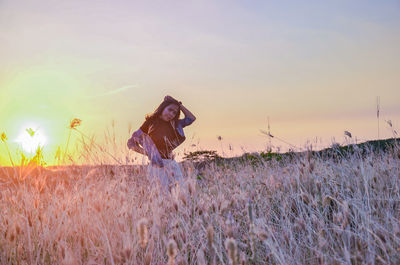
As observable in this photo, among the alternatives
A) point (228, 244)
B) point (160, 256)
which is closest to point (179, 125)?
point (160, 256)

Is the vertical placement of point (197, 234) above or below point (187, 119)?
below

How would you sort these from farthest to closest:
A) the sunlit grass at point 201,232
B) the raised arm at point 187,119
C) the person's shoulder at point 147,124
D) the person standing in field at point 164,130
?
1. the raised arm at point 187,119
2. the person's shoulder at point 147,124
3. the person standing in field at point 164,130
4. the sunlit grass at point 201,232

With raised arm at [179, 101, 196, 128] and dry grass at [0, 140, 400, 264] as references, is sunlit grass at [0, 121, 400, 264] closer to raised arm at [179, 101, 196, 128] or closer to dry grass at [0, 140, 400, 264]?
dry grass at [0, 140, 400, 264]

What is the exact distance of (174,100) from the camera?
251 inches

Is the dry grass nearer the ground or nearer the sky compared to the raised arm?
nearer the ground

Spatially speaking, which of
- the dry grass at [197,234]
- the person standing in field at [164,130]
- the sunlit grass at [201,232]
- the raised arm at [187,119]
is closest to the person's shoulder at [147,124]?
the person standing in field at [164,130]

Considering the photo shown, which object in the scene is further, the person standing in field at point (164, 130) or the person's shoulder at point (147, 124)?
the person's shoulder at point (147, 124)

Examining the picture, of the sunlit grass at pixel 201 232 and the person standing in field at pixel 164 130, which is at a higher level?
the person standing in field at pixel 164 130

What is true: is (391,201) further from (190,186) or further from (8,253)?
(8,253)

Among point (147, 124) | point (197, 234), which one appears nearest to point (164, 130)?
point (147, 124)

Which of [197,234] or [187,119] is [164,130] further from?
[197,234]

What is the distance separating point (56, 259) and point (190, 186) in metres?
1.00

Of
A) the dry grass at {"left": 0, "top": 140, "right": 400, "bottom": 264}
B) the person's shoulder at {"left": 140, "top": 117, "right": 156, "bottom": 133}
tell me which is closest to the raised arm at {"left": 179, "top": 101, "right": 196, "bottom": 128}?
the person's shoulder at {"left": 140, "top": 117, "right": 156, "bottom": 133}

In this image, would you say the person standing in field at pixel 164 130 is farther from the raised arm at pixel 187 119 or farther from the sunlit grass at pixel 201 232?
the sunlit grass at pixel 201 232
